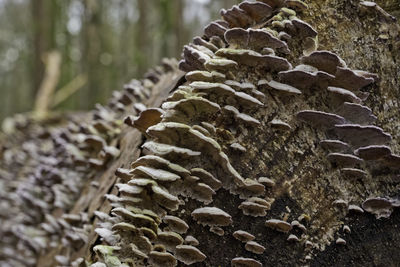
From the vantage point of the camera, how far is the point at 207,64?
175cm

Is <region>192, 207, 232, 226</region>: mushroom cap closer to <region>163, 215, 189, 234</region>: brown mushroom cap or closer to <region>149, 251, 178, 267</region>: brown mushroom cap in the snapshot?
<region>163, 215, 189, 234</region>: brown mushroom cap

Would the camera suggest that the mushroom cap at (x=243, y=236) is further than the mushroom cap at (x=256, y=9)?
No

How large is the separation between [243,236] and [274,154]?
0.38 metres

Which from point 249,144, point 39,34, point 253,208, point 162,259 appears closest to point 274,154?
point 249,144

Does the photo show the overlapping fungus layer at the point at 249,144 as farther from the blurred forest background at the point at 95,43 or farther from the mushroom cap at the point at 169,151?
the blurred forest background at the point at 95,43

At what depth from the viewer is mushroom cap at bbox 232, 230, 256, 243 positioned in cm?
170

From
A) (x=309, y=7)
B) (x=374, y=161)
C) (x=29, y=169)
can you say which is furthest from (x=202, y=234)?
(x=29, y=169)

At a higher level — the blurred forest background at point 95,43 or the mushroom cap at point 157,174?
the blurred forest background at point 95,43

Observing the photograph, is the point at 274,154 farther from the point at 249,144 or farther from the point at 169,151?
the point at 169,151

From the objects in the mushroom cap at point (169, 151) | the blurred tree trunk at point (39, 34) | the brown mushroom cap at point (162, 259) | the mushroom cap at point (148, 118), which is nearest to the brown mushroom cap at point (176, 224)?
the brown mushroom cap at point (162, 259)

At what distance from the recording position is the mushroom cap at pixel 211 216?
5.48 ft

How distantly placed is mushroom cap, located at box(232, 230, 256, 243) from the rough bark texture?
0.04 metres

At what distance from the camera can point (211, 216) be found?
1.71m

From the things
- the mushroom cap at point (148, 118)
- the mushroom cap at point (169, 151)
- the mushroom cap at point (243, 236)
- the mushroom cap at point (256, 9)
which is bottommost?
the mushroom cap at point (243, 236)
